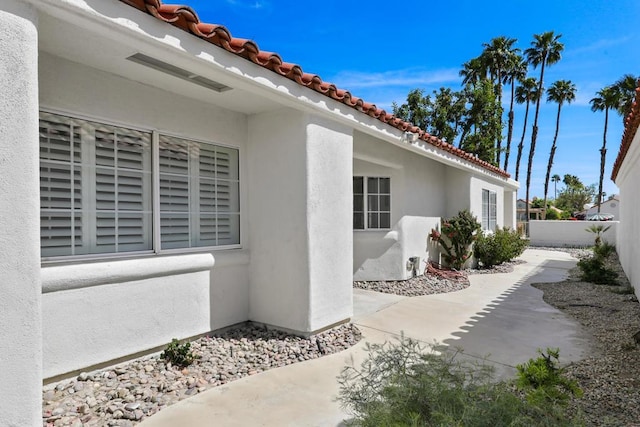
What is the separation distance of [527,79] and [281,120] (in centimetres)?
4431

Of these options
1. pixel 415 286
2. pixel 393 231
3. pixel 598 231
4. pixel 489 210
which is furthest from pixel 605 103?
pixel 415 286

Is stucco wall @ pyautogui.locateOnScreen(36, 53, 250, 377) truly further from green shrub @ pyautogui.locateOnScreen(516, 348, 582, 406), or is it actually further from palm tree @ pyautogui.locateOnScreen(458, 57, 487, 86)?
palm tree @ pyautogui.locateOnScreen(458, 57, 487, 86)

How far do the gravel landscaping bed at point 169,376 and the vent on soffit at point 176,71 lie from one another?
4.17m

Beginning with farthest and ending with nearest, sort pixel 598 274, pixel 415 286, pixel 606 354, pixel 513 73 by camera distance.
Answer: pixel 513 73, pixel 598 274, pixel 415 286, pixel 606 354

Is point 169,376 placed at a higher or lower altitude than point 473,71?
lower

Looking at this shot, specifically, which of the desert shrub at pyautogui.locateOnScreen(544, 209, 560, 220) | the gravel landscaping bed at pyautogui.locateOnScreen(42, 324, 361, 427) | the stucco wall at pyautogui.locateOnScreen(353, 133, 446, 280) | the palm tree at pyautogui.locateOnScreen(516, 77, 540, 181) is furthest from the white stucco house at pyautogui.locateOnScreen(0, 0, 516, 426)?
the desert shrub at pyautogui.locateOnScreen(544, 209, 560, 220)

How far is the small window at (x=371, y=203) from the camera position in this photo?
11.5m

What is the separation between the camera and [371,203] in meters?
11.7

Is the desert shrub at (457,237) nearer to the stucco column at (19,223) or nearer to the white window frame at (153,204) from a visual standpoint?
the white window frame at (153,204)

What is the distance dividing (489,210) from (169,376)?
16507 mm

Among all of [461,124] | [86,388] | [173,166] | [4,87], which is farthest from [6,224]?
[461,124]

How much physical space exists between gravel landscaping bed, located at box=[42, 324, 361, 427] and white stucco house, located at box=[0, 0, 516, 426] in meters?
0.22

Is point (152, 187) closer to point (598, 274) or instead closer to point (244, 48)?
point (244, 48)

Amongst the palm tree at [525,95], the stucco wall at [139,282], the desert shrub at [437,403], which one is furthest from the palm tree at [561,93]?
the desert shrub at [437,403]
